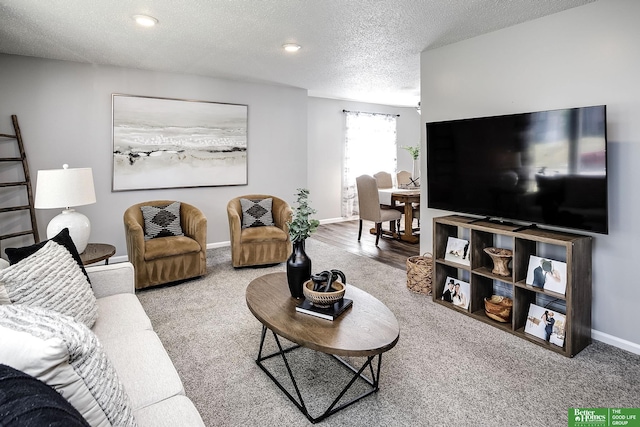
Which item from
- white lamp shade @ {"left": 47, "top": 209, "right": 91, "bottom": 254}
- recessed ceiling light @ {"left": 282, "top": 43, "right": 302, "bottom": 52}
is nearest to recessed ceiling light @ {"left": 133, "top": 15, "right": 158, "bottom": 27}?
recessed ceiling light @ {"left": 282, "top": 43, "right": 302, "bottom": 52}

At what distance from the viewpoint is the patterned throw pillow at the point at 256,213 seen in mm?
4633

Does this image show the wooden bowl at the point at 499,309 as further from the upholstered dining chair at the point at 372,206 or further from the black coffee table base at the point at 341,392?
the upholstered dining chair at the point at 372,206

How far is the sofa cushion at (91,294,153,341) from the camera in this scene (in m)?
1.86

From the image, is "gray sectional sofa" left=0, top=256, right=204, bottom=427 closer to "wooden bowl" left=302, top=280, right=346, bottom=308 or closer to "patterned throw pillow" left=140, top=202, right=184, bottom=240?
"wooden bowl" left=302, top=280, right=346, bottom=308

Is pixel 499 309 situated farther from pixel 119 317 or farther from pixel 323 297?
pixel 119 317

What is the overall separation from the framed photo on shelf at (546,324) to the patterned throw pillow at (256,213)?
10.0 ft

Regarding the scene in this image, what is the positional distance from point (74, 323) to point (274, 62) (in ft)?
12.6

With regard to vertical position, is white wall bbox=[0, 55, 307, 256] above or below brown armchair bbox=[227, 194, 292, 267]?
above

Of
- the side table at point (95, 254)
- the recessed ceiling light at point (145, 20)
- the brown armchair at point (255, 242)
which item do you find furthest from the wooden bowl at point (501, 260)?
the recessed ceiling light at point (145, 20)

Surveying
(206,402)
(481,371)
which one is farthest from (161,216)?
(481,371)

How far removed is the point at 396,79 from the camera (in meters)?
5.23

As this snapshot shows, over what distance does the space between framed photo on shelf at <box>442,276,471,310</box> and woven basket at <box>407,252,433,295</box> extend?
203 millimetres

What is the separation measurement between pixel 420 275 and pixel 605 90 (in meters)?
2.05

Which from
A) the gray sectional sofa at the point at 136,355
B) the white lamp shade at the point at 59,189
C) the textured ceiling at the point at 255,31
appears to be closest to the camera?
the gray sectional sofa at the point at 136,355
